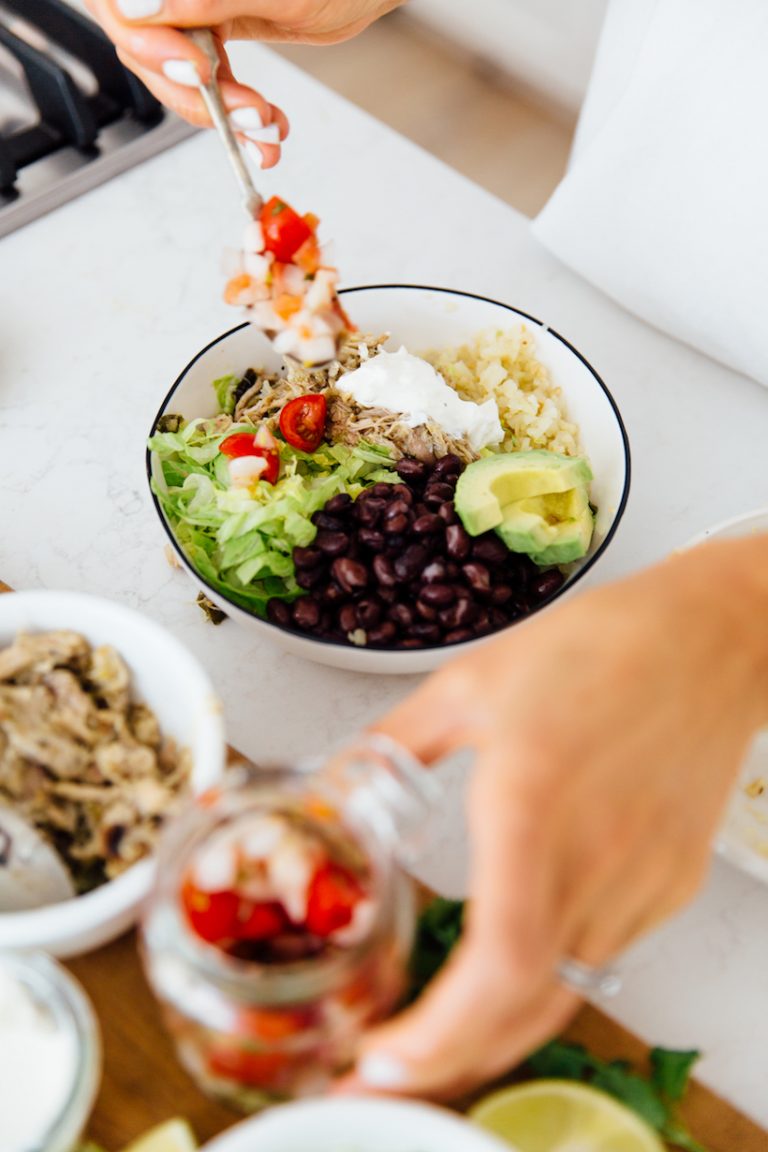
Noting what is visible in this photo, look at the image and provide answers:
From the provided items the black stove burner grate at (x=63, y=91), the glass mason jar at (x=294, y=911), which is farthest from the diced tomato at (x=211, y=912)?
the black stove burner grate at (x=63, y=91)

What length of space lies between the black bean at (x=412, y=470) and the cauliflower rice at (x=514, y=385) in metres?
0.13

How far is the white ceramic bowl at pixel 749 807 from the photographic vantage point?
1002mm

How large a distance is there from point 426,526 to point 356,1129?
599 mm

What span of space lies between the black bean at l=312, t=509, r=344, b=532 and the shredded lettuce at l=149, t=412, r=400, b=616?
0.01m

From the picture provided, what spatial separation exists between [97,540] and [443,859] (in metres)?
0.58

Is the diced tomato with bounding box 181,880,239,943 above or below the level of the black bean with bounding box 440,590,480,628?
above

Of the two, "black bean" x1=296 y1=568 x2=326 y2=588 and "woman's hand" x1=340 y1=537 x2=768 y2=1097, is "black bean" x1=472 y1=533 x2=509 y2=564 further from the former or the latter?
"woman's hand" x1=340 y1=537 x2=768 y2=1097

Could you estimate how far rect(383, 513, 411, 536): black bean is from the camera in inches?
45.8

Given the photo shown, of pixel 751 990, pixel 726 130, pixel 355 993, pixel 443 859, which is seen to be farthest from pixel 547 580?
pixel 726 130

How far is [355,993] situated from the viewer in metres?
0.76

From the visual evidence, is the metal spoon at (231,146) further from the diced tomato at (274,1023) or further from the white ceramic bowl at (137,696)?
the diced tomato at (274,1023)

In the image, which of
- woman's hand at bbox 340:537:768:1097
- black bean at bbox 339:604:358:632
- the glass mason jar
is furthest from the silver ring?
black bean at bbox 339:604:358:632

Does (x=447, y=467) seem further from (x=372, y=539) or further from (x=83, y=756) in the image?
(x=83, y=756)

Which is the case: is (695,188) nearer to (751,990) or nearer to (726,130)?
(726,130)
